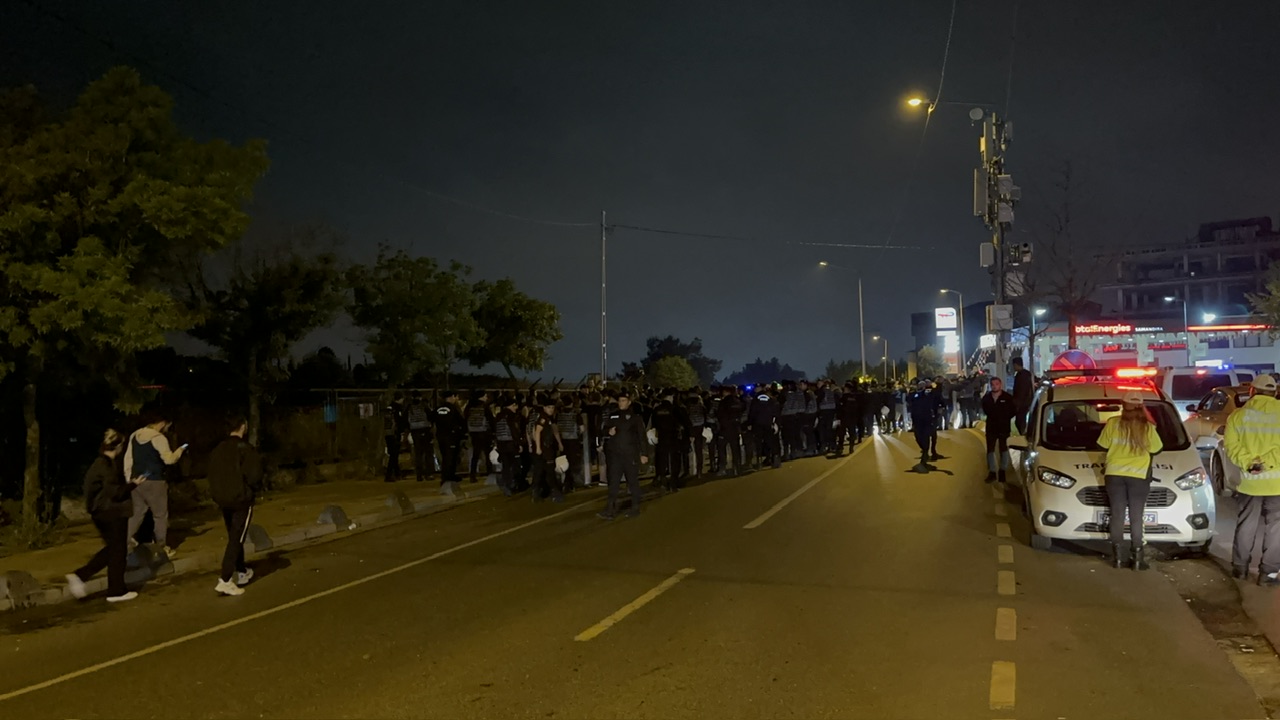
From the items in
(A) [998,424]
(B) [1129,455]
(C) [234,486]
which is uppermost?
(A) [998,424]

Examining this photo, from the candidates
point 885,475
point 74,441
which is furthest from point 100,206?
point 885,475

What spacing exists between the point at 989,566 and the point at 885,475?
333 inches

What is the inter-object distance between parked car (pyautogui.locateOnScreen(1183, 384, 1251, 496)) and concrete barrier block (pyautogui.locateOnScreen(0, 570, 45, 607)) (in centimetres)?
1370

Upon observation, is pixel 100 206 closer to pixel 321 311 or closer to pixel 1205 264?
pixel 321 311

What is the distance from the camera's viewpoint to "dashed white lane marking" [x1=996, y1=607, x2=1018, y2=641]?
701cm

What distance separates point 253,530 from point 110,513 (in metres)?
3.10

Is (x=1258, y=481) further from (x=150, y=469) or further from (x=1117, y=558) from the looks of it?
(x=150, y=469)

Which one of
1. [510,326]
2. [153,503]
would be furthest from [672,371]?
[153,503]

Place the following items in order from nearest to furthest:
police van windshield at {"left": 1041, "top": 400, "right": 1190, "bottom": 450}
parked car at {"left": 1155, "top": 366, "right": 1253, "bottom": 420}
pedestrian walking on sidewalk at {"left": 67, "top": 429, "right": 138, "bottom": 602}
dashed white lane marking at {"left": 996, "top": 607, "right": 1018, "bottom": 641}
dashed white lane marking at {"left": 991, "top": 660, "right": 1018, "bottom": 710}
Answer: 1. dashed white lane marking at {"left": 991, "top": 660, "right": 1018, "bottom": 710}
2. dashed white lane marking at {"left": 996, "top": 607, "right": 1018, "bottom": 641}
3. pedestrian walking on sidewalk at {"left": 67, "top": 429, "right": 138, "bottom": 602}
4. police van windshield at {"left": 1041, "top": 400, "right": 1190, "bottom": 450}
5. parked car at {"left": 1155, "top": 366, "right": 1253, "bottom": 420}

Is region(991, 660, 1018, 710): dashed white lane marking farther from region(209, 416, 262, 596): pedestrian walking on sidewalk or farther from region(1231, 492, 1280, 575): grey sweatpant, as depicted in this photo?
region(209, 416, 262, 596): pedestrian walking on sidewalk

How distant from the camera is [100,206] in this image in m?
12.2

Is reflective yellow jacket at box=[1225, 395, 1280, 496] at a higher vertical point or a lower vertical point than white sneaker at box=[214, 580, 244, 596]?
higher

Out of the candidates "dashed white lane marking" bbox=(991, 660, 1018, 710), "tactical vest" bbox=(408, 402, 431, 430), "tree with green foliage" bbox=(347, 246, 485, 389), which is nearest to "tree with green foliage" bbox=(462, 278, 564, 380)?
"tree with green foliage" bbox=(347, 246, 485, 389)

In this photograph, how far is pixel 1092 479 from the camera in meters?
9.75
